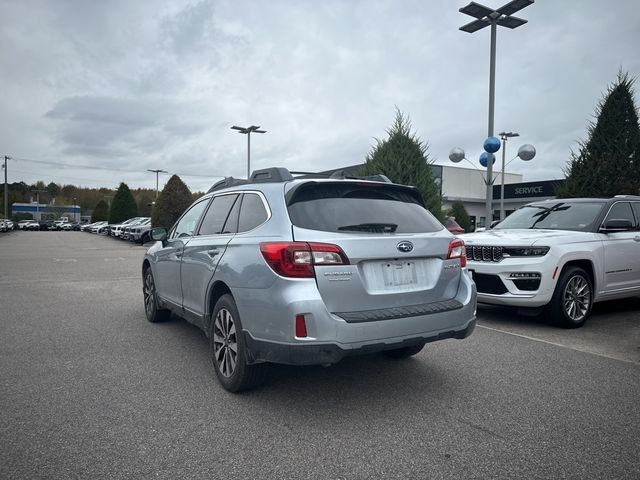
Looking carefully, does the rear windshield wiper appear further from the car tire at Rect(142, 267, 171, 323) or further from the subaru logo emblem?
the car tire at Rect(142, 267, 171, 323)

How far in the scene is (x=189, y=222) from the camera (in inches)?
220

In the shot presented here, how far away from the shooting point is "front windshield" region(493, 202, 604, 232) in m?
7.08

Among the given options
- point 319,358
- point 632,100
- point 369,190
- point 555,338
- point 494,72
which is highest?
point 494,72

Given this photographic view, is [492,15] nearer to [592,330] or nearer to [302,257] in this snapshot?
[592,330]

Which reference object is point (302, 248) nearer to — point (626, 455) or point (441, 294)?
point (441, 294)

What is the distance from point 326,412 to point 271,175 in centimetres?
201

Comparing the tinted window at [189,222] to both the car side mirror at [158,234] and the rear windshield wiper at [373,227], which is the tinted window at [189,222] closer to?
the car side mirror at [158,234]

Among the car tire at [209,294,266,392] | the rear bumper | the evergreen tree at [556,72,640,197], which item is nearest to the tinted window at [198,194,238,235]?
the car tire at [209,294,266,392]

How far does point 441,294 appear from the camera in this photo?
392 cm

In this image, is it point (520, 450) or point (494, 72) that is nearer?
point (520, 450)

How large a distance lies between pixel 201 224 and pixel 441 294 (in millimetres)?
2612

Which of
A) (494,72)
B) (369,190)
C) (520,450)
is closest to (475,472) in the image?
(520,450)

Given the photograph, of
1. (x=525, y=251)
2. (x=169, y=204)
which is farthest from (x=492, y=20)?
(x=169, y=204)

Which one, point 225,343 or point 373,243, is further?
point 225,343
